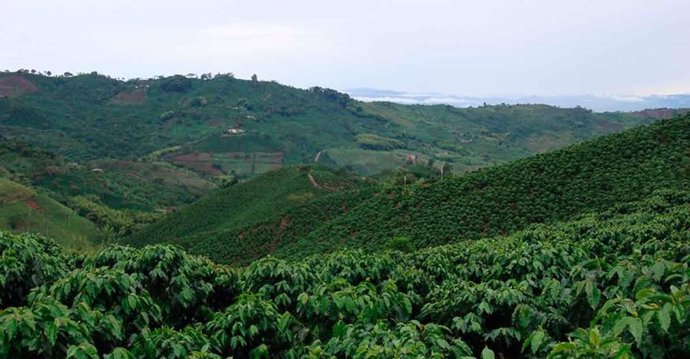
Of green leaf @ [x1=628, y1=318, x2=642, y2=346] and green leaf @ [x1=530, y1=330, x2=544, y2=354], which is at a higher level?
green leaf @ [x1=628, y1=318, x2=642, y2=346]

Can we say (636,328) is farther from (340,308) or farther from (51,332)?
(51,332)

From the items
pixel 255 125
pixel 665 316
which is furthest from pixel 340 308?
pixel 255 125

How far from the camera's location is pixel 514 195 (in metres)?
32.8

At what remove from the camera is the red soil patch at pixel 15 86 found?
15600 cm

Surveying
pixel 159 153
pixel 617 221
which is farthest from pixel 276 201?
pixel 159 153

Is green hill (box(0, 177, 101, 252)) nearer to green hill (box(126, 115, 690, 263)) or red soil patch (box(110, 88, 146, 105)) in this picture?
green hill (box(126, 115, 690, 263))

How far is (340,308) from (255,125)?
145 metres

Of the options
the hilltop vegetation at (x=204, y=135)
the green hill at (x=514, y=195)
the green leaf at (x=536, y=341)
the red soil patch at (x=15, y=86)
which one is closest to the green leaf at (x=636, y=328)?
the green leaf at (x=536, y=341)

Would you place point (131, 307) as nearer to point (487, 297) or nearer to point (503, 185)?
point (487, 297)

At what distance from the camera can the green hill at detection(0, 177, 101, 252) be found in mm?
60562

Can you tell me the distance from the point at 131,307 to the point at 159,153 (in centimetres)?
12702

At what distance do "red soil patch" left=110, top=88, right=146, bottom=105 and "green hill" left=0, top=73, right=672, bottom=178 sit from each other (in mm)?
327

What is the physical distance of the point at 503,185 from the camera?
112 ft

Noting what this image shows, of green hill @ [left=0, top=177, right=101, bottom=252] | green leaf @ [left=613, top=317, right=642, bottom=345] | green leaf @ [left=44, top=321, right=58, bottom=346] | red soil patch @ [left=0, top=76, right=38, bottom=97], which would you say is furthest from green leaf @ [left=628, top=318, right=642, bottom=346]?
red soil patch @ [left=0, top=76, right=38, bottom=97]
